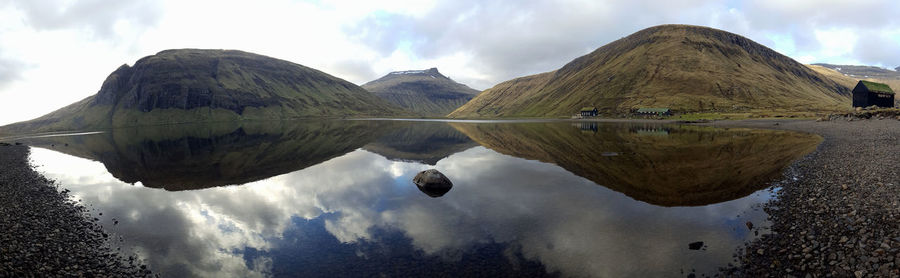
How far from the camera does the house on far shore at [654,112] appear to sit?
178 meters

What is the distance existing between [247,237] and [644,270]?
2195cm

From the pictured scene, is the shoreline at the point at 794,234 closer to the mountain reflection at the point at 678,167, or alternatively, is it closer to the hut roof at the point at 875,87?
the mountain reflection at the point at 678,167

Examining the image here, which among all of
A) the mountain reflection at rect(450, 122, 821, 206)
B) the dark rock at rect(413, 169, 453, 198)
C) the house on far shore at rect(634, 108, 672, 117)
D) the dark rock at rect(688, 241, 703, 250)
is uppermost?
the house on far shore at rect(634, 108, 672, 117)

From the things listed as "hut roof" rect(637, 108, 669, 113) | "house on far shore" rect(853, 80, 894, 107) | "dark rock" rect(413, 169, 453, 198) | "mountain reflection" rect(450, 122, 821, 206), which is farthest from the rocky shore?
"house on far shore" rect(853, 80, 894, 107)

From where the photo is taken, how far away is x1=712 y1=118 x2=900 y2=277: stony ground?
1320 cm

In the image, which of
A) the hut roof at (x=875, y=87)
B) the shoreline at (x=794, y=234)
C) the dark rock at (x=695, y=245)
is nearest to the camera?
the shoreline at (x=794, y=234)

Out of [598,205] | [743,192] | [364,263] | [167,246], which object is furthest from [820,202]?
[167,246]

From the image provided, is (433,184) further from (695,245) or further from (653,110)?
(653,110)

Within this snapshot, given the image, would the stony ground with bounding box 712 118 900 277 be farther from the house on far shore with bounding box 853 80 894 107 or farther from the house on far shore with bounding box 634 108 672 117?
the house on far shore with bounding box 853 80 894 107

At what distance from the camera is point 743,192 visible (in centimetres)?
2711

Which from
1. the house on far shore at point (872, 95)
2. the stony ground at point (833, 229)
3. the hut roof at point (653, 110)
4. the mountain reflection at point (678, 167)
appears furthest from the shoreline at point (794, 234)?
the house on far shore at point (872, 95)

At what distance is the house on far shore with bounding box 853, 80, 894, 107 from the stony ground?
182 m

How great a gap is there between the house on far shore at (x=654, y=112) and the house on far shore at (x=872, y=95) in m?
67.0

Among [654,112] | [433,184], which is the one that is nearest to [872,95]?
[654,112]
